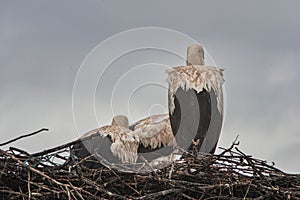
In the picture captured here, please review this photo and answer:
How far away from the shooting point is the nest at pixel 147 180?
3486 mm

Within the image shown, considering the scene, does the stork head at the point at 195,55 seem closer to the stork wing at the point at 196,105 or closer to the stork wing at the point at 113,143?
the stork wing at the point at 196,105

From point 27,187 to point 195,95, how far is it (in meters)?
1.68

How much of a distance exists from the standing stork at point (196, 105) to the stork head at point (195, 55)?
350 millimetres

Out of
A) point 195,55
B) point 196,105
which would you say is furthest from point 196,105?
point 195,55

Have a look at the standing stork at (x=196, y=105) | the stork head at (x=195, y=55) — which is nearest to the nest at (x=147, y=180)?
the standing stork at (x=196, y=105)

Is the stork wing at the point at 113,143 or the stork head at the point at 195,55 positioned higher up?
the stork head at the point at 195,55

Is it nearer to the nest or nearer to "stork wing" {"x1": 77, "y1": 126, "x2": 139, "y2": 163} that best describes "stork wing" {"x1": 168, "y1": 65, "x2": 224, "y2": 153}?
"stork wing" {"x1": 77, "y1": 126, "x2": 139, "y2": 163}

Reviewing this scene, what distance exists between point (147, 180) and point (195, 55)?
199cm

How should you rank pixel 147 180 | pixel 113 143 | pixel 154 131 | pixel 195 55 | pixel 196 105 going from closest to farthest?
pixel 147 180 < pixel 196 105 < pixel 113 143 < pixel 195 55 < pixel 154 131

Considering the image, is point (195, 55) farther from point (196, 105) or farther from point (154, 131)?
point (154, 131)

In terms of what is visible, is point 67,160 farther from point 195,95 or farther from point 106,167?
point 195,95

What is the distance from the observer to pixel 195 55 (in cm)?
541

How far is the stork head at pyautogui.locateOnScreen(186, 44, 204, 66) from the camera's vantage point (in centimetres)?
537

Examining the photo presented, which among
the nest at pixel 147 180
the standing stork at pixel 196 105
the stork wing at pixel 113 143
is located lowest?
the nest at pixel 147 180
